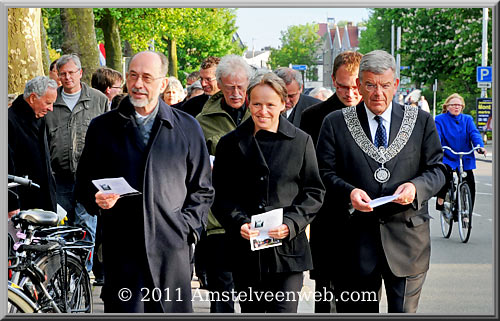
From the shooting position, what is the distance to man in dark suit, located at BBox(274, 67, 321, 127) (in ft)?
26.1

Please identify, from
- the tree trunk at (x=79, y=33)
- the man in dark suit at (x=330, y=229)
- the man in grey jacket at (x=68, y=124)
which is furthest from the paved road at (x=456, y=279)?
the tree trunk at (x=79, y=33)

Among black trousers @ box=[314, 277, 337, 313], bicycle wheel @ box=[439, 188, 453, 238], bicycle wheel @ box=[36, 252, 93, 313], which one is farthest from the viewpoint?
bicycle wheel @ box=[439, 188, 453, 238]

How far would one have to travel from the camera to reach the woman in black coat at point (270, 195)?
5668 millimetres

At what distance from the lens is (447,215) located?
44.1 ft

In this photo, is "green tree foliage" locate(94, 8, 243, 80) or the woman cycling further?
"green tree foliage" locate(94, 8, 243, 80)

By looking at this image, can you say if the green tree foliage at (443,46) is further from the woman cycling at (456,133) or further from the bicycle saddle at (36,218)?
the bicycle saddle at (36,218)

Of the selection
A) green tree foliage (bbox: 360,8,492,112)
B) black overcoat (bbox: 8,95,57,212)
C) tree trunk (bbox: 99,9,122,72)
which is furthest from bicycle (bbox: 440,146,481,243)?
tree trunk (bbox: 99,9,122,72)

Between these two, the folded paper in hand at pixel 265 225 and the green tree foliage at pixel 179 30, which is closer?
the folded paper in hand at pixel 265 225

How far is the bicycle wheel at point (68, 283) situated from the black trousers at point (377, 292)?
1.93 meters

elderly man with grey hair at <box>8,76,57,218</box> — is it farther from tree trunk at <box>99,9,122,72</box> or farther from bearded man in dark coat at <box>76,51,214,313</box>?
tree trunk at <box>99,9,122,72</box>

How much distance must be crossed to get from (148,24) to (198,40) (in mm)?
15002

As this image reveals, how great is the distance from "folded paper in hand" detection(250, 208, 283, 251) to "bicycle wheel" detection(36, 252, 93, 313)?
1.58 m

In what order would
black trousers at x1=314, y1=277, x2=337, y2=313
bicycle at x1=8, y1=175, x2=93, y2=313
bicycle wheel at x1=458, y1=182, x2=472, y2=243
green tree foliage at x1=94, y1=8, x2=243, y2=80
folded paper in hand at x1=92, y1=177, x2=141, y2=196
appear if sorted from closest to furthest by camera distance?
folded paper in hand at x1=92, y1=177, x2=141, y2=196
bicycle at x1=8, y1=175, x2=93, y2=313
black trousers at x1=314, y1=277, x2=337, y2=313
bicycle wheel at x1=458, y1=182, x2=472, y2=243
green tree foliage at x1=94, y1=8, x2=243, y2=80

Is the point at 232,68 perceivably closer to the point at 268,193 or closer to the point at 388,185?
the point at 268,193
